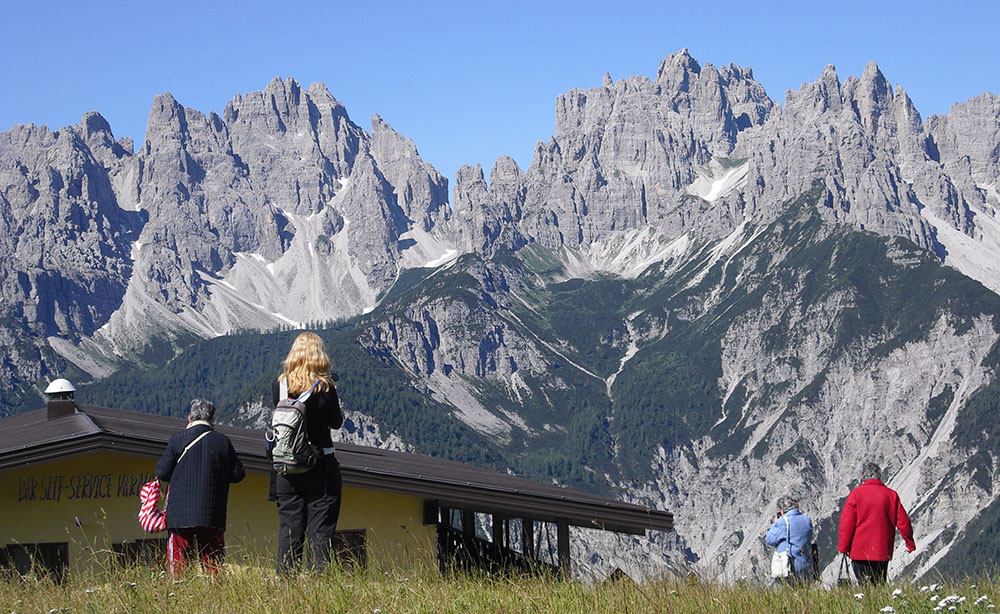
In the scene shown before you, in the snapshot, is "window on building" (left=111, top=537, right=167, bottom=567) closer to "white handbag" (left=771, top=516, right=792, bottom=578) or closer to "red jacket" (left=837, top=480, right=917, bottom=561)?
"white handbag" (left=771, top=516, right=792, bottom=578)

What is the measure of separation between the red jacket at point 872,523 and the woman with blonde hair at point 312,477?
268 inches

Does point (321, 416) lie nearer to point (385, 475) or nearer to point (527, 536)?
point (385, 475)

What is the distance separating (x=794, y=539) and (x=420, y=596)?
25.9 ft

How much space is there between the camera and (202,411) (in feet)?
44.5

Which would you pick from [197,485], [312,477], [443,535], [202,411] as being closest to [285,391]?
[312,477]

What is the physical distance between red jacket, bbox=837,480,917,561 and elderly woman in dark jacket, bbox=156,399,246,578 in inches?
309

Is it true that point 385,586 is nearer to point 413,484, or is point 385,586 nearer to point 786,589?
point 786,589

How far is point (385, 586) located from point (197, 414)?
10.4ft

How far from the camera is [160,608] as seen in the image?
35.9 ft

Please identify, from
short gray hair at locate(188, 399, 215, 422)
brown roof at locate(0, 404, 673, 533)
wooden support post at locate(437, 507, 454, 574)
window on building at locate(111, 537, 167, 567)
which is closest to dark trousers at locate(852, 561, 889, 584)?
brown roof at locate(0, 404, 673, 533)

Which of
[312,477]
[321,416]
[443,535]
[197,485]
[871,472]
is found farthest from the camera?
[443,535]

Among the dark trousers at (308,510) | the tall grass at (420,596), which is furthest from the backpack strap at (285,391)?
the tall grass at (420,596)

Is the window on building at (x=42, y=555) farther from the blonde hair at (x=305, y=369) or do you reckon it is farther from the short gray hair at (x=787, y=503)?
the short gray hair at (x=787, y=503)

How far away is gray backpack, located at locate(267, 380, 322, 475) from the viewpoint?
1265 centimetres
